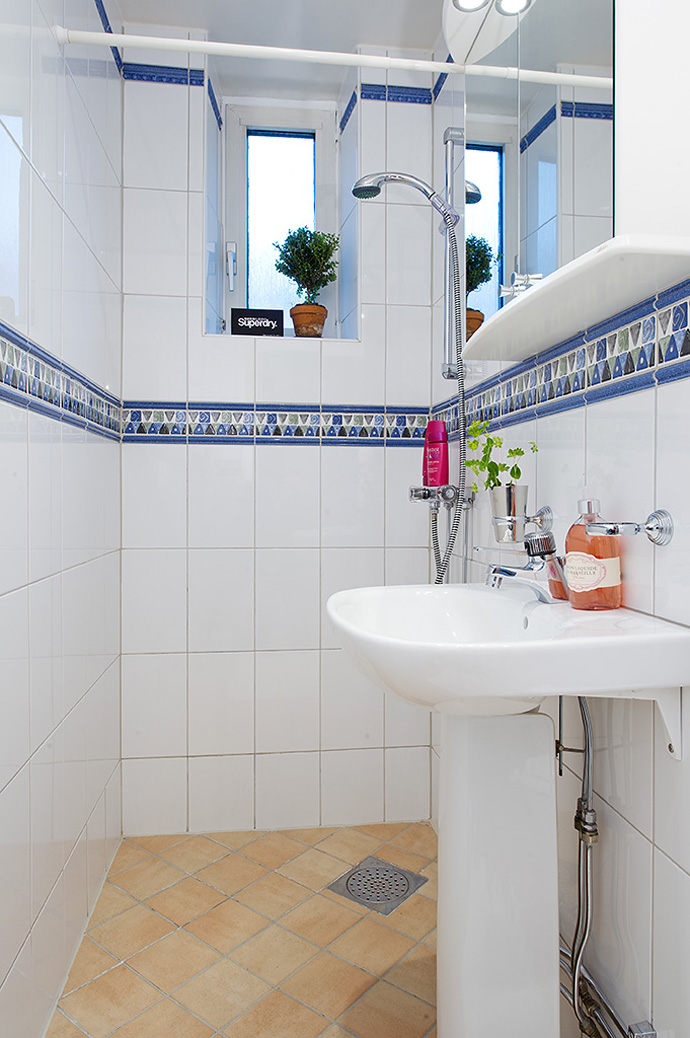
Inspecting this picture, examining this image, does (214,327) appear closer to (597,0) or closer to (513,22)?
(513,22)

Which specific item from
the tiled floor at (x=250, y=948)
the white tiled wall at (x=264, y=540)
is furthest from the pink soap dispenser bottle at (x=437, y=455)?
the tiled floor at (x=250, y=948)

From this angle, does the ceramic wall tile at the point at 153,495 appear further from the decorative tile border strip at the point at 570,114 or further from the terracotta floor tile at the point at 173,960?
the decorative tile border strip at the point at 570,114

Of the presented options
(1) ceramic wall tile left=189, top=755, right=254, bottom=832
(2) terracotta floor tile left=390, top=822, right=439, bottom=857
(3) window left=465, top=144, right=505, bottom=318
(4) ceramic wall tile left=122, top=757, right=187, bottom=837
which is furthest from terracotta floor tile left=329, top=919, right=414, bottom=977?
(3) window left=465, top=144, right=505, bottom=318

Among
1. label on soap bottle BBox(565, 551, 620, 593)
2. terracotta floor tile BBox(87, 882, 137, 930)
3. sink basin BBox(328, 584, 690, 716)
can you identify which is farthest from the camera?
terracotta floor tile BBox(87, 882, 137, 930)

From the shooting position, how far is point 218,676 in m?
2.17

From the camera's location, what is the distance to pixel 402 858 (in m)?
2.02

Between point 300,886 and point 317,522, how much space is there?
1.02m

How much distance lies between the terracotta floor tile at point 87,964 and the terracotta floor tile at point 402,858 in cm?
77

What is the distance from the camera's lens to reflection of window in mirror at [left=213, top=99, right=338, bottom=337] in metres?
2.42

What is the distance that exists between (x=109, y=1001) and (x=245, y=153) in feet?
8.04

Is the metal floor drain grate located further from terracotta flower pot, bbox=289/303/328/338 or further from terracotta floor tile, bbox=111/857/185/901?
terracotta flower pot, bbox=289/303/328/338

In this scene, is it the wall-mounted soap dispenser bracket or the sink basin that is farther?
the wall-mounted soap dispenser bracket

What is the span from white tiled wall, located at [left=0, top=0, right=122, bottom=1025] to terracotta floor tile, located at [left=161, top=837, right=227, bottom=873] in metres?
0.18

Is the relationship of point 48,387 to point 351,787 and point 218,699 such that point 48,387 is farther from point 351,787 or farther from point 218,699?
point 351,787
